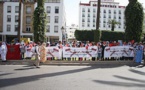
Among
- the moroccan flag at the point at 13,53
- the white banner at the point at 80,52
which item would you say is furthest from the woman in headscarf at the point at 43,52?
the moroccan flag at the point at 13,53

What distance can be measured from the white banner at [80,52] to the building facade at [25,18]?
48961mm

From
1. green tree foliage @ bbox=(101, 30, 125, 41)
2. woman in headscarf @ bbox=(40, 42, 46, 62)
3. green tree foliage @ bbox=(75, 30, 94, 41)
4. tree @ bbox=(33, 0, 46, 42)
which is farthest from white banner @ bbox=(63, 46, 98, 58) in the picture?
green tree foliage @ bbox=(101, 30, 125, 41)

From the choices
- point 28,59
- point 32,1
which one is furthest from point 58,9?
point 28,59

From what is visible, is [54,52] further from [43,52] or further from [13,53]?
[13,53]

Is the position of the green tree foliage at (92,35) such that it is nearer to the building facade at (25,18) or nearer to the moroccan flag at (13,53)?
the building facade at (25,18)

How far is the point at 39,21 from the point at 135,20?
9281mm

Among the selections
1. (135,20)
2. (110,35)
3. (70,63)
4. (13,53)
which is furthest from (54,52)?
(110,35)

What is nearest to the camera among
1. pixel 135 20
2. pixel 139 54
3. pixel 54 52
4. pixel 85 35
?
pixel 139 54

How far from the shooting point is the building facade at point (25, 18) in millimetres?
68562

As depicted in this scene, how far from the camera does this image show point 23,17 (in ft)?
225

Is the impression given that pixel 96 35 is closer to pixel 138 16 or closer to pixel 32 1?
pixel 138 16

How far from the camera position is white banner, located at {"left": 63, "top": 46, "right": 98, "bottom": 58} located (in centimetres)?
2003

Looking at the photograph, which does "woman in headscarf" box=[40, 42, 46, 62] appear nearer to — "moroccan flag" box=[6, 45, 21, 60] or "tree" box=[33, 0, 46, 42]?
"moroccan flag" box=[6, 45, 21, 60]

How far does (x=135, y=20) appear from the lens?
72.5 feet
